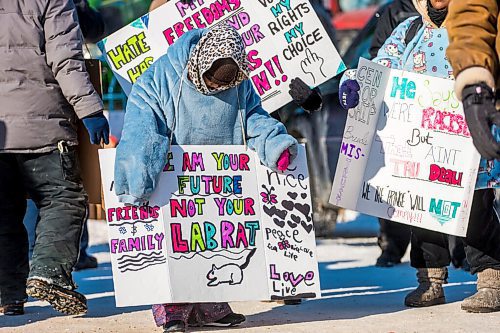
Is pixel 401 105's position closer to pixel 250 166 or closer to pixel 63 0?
pixel 250 166

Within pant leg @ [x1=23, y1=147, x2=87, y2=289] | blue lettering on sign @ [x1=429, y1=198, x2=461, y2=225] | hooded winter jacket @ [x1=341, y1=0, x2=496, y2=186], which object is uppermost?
hooded winter jacket @ [x1=341, y1=0, x2=496, y2=186]

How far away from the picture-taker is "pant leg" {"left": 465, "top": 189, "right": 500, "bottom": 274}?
6652 millimetres

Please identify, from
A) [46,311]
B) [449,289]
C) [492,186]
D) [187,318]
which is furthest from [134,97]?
[449,289]

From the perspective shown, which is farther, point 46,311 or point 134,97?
point 46,311

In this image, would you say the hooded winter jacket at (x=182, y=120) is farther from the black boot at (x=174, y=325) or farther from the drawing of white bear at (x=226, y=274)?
the black boot at (x=174, y=325)

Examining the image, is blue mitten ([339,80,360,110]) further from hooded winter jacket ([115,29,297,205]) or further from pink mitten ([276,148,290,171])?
pink mitten ([276,148,290,171])

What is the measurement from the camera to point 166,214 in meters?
5.93

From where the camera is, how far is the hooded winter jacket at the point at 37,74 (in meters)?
6.35

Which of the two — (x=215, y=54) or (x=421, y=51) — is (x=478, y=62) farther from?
(x=421, y=51)

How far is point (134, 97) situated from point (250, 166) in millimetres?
672

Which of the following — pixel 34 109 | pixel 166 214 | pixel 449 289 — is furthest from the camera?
pixel 449 289

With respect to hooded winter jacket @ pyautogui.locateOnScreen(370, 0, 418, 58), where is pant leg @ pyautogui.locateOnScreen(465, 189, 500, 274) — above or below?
below

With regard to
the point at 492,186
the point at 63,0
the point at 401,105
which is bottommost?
the point at 492,186

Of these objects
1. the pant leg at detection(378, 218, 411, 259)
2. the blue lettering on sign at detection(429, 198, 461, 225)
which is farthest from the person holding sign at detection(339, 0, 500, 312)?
the pant leg at detection(378, 218, 411, 259)
